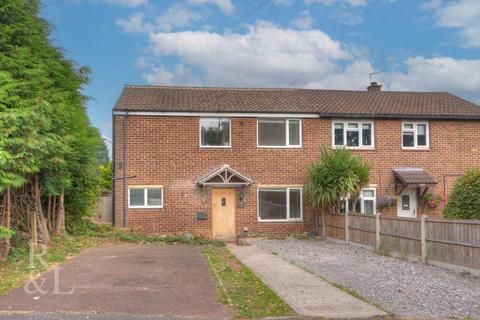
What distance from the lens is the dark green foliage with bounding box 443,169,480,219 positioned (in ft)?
44.1

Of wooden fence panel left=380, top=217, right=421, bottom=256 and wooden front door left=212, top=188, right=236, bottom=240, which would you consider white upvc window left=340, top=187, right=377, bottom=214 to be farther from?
wooden fence panel left=380, top=217, right=421, bottom=256

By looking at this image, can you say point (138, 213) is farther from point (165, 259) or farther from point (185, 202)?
point (165, 259)

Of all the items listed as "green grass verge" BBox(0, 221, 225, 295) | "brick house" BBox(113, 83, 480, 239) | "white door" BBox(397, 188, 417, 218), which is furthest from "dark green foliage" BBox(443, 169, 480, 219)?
"green grass verge" BBox(0, 221, 225, 295)

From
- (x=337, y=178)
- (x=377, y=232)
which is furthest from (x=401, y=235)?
(x=337, y=178)

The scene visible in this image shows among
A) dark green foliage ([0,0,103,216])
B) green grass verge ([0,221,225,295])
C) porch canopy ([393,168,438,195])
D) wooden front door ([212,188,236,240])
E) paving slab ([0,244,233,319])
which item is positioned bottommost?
paving slab ([0,244,233,319])

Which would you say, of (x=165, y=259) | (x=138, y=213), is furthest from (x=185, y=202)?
(x=165, y=259)

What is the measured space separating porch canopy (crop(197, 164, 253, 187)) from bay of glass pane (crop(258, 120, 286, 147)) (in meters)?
1.82

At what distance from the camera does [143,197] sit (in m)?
20.8

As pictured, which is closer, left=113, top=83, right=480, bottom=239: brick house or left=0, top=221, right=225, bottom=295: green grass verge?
left=0, top=221, right=225, bottom=295: green grass verge

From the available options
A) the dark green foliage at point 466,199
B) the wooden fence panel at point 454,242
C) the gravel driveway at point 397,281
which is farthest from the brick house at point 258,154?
the wooden fence panel at point 454,242

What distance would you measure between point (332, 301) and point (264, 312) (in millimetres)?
1293

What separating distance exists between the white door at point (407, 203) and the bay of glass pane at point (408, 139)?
193 cm

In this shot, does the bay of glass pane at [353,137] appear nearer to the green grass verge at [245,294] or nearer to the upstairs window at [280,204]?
the upstairs window at [280,204]

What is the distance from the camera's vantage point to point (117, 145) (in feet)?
67.9
